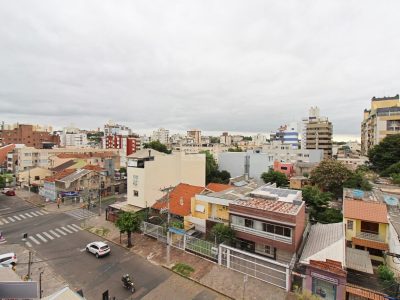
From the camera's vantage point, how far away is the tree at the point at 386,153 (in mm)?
52594

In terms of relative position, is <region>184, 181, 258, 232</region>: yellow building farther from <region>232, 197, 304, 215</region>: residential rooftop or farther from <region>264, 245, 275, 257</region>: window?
<region>264, 245, 275, 257</region>: window

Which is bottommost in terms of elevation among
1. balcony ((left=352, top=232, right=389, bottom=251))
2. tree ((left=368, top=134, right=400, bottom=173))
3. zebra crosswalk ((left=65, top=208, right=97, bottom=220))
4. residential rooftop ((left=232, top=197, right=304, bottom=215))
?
zebra crosswalk ((left=65, top=208, right=97, bottom=220))

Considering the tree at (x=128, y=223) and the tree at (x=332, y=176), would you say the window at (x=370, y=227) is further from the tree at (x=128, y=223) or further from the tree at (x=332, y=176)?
the tree at (x=128, y=223)

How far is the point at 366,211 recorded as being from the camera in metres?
23.3

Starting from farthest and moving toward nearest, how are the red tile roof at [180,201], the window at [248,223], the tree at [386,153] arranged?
1. the tree at [386,153]
2. the red tile roof at [180,201]
3. the window at [248,223]

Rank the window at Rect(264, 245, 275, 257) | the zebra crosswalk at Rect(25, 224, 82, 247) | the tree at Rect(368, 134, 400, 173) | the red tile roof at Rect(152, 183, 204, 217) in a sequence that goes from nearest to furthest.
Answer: the window at Rect(264, 245, 275, 257), the zebra crosswalk at Rect(25, 224, 82, 247), the red tile roof at Rect(152, 183, 204, 217), the tree at Rect(368, 134, 400, 173)

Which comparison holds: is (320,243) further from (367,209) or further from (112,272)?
(112,272)

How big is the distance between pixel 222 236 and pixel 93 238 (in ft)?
53.6

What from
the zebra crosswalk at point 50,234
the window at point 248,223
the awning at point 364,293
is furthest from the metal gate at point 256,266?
the zebra crosswalk at point 50,234

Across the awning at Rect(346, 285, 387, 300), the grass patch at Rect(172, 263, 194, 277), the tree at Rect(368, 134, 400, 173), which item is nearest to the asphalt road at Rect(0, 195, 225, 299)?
the grass patch at Rect(172, 263, 194, 277)

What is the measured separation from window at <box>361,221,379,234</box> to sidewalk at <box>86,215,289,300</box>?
11.9 m

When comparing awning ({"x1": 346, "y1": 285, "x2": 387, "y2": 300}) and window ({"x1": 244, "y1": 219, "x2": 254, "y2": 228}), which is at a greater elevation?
window ({"x1": 244, "y1": 219, "x2": 254, "y2": 228})

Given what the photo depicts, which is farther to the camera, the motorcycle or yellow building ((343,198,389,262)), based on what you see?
yellow building ((343,198,389,262))

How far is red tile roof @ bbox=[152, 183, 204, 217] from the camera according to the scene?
2980 cm
